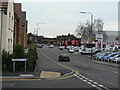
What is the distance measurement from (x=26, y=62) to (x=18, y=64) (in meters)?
0.72

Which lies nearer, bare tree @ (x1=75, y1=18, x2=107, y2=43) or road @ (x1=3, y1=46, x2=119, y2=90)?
road @ (x1=3, y1=46, x2=119, y2=90)

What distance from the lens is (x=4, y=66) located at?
17.2 m

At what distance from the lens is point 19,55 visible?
18453mm

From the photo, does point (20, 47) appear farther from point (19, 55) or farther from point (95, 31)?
point (95, 31)

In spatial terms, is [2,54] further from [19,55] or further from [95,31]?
[95,31]

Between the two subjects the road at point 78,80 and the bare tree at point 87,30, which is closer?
the road at point 78,80

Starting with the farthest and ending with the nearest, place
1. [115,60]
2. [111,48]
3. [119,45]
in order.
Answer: [119,45]
[111,48]
[115,60]

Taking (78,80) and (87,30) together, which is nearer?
(78,80)

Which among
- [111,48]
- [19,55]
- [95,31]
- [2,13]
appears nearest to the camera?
[19,55]

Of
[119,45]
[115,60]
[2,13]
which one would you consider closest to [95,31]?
[119,45]

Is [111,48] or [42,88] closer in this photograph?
[42,88]

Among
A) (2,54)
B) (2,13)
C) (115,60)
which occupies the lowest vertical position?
(115,60)

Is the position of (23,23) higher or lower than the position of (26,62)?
higher

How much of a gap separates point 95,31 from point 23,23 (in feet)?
137
